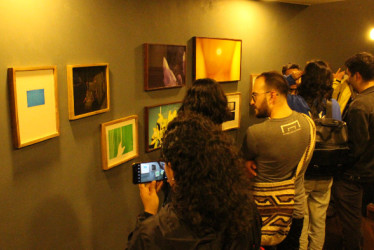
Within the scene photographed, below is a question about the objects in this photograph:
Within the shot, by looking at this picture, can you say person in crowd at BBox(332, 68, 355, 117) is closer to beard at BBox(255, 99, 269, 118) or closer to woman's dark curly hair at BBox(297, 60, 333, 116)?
woman's dark curly hair at BBox(297, 60, 333, 116)

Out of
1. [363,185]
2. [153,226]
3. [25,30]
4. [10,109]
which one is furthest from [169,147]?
[363,185]

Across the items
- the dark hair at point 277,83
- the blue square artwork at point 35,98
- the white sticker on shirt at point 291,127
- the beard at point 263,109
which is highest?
the dark hair at point 277,83

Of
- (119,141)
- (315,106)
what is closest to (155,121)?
(119,141)

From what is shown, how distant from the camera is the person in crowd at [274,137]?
1894 mm

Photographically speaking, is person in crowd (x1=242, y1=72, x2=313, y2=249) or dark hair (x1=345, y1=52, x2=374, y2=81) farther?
dark hair (x1=345, y1=52, x2=374, y2=81)

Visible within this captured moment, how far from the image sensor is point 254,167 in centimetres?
201

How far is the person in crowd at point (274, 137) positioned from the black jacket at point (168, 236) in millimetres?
971

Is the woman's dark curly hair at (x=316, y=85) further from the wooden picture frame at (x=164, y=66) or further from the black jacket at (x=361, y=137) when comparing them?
the wooden picture frame at (x=164, y=66)

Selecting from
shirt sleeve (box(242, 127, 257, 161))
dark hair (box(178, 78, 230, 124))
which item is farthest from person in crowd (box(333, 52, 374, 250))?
dark hair (box(178, 78, 230, 124))

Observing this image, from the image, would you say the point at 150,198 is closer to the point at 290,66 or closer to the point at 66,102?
the point at 66,102

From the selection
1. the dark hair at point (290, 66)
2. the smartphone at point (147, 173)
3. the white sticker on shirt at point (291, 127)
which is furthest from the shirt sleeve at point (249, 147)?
the dark hair at point (290, 66)

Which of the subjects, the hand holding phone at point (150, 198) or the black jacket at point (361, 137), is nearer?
the hand holding phone at point (150, 198)

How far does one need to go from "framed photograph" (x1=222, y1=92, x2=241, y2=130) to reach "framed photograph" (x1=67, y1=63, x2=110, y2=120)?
1493 mm

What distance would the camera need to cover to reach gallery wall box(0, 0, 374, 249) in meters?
1.61
